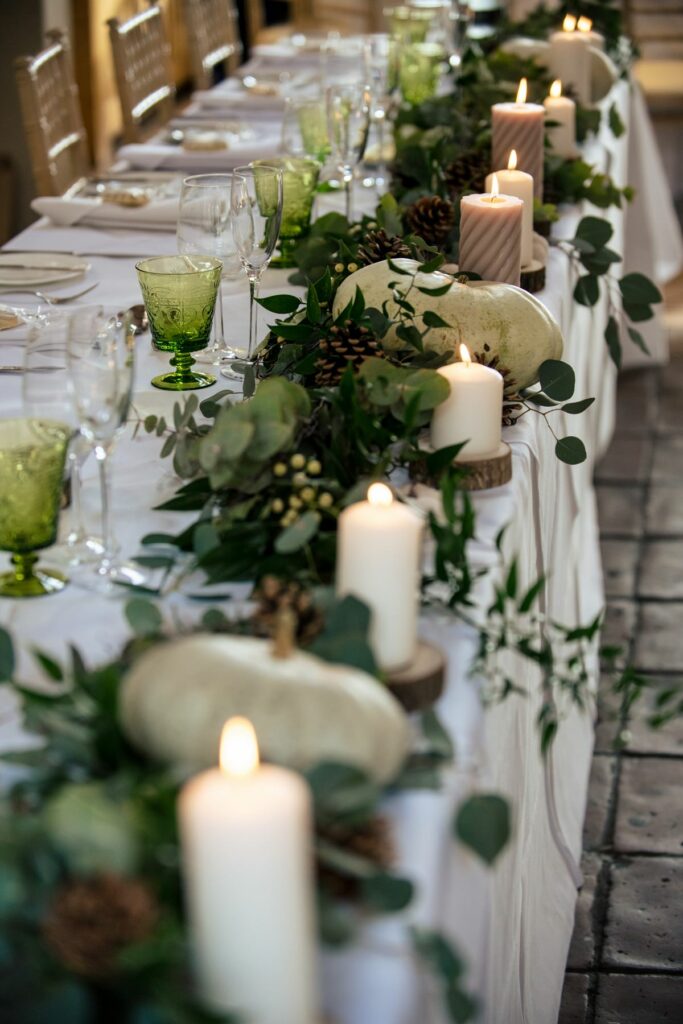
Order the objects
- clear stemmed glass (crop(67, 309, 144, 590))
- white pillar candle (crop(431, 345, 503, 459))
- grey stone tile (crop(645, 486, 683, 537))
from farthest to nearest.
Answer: grey stone tile (crop(645, 486, 683, 537)), white pillar candle (crop(431, 345, 503, 459)), clear stemmed glass (crop(67, 309, 144, 590))

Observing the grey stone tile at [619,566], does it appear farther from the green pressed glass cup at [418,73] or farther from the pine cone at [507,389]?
the pine cone at [507,389]

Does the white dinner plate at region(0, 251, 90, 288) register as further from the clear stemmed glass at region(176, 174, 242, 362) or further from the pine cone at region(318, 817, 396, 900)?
the pine cone at region(318, 817, 396, 900)

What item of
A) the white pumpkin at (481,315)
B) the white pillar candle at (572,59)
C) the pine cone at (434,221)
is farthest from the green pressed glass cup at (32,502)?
the white pillar candle at (572,59)

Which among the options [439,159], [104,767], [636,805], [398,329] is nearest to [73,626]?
[104,767]

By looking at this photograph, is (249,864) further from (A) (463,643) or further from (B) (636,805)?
(B) (636,805)

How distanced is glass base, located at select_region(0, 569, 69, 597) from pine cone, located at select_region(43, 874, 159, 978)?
45 centimetres

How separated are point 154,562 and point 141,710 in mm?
301

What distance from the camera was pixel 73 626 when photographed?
0.99 meters

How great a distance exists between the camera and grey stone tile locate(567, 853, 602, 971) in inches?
69.2

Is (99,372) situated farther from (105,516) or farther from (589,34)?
(589,34)

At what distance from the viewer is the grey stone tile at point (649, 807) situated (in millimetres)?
1981

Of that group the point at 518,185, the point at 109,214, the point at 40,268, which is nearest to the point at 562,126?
the point at 518,185

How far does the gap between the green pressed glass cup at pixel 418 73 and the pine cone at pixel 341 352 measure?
1614 mm

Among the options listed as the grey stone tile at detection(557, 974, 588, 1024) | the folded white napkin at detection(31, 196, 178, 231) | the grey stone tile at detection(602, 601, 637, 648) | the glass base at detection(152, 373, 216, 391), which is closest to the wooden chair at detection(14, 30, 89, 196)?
the folded white napkin at detection(31, 196, 178, 231)
